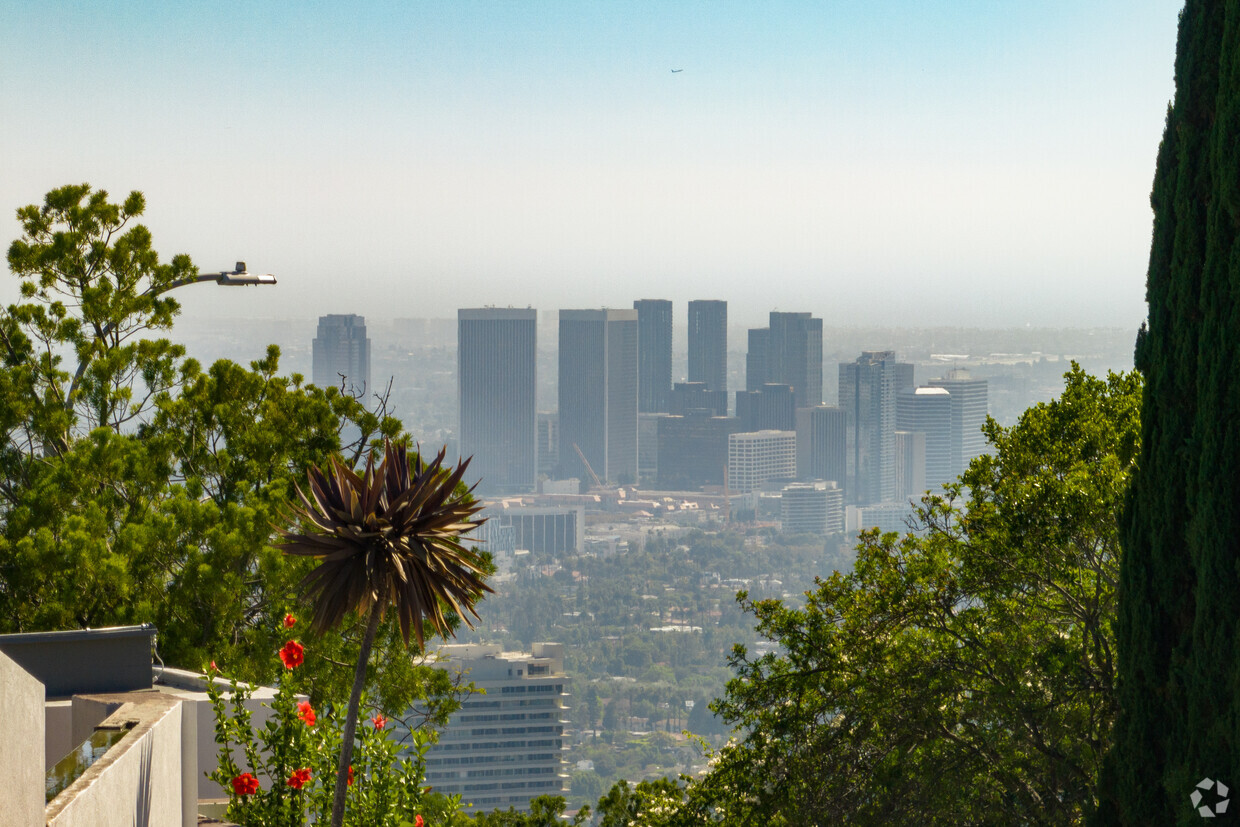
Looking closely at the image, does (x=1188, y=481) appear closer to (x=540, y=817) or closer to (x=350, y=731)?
(x=350, y=731)

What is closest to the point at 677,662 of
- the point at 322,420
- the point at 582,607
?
the point at 582,607

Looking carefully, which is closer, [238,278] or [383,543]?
[383,543]

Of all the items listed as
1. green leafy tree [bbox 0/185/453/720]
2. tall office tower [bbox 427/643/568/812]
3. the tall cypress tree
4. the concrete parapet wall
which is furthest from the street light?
tall office tower [bbox 427/643/568/812]

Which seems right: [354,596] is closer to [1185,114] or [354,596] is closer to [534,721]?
[1185,114]

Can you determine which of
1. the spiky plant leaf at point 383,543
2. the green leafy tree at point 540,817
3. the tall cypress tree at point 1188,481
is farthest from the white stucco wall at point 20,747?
the green leafy tree at point 540,817

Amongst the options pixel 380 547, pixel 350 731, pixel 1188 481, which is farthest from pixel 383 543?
pixel 1188 481
